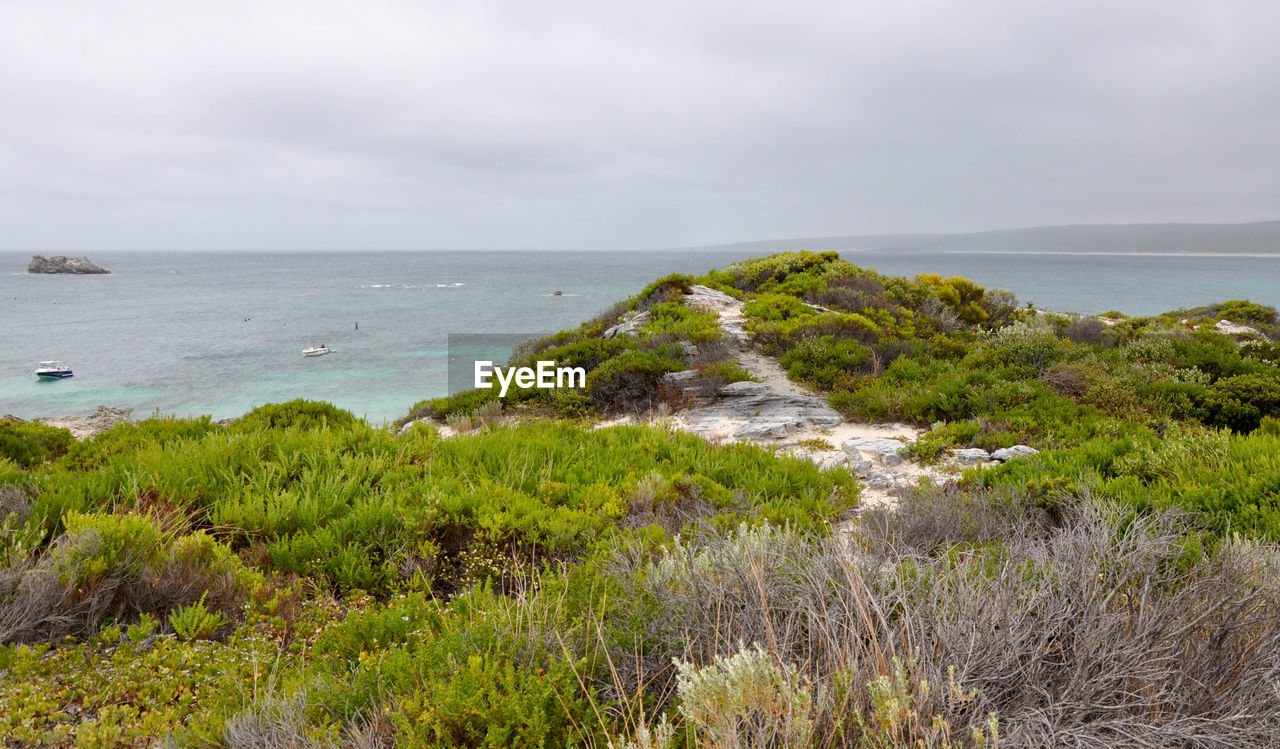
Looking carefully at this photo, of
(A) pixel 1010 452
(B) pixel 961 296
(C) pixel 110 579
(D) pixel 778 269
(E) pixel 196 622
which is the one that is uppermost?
(D) pixel 778 269

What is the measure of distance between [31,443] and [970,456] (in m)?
12.0

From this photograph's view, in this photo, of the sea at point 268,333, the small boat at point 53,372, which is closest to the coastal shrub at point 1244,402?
the sea at point 268,333

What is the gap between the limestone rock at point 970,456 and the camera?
24.8 ft

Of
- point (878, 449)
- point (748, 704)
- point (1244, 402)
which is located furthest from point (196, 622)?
point (1244, 402)

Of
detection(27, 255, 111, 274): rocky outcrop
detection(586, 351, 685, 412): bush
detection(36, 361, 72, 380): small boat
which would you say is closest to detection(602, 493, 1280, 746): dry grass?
detection(586, 351, 685, 412): bush

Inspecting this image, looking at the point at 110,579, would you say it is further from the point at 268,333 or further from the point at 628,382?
the point at 268,333

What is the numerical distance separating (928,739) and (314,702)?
2351mm

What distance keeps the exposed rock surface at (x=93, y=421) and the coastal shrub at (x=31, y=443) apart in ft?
46.4

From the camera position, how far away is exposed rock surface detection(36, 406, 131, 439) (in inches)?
773

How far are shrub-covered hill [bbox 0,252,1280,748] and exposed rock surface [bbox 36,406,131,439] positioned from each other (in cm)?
1516

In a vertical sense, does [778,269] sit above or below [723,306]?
above

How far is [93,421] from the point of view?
2102 cm

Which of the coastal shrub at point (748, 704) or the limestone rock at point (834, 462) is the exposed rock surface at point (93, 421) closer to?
the limestone rock at point (834, 462)

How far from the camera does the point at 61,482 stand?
4961mm
